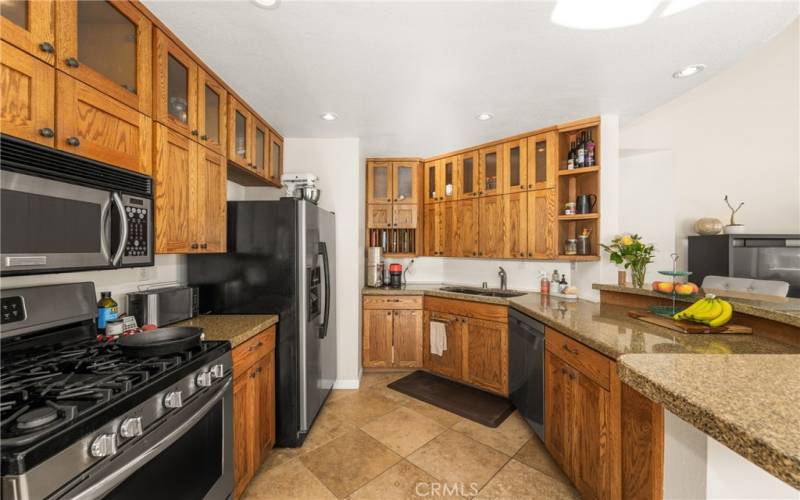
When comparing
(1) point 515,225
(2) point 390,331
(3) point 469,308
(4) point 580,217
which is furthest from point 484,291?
(4) point 580,217

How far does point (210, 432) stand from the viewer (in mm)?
1414

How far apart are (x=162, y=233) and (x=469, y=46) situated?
1864mm

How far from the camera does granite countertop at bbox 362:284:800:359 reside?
136 centimetres

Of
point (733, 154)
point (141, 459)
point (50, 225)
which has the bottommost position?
point (141, 459)

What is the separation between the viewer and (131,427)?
39.0 inches

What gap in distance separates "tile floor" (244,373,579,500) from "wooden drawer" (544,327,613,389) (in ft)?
2.47

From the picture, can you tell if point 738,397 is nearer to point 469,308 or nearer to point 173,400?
point 173,400

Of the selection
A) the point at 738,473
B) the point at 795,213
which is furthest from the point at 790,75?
the point at 738,473

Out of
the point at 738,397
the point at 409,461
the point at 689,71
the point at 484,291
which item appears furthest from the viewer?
the point at 484,291

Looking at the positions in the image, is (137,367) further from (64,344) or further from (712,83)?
(712,83)

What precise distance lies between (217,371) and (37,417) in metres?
0.64

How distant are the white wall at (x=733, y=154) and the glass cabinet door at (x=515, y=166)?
158 cm

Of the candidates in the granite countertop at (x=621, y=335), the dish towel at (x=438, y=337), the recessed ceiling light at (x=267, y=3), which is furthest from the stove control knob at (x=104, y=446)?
the dish towel at (x=438, y=337)

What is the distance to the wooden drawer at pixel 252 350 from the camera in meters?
1.68
